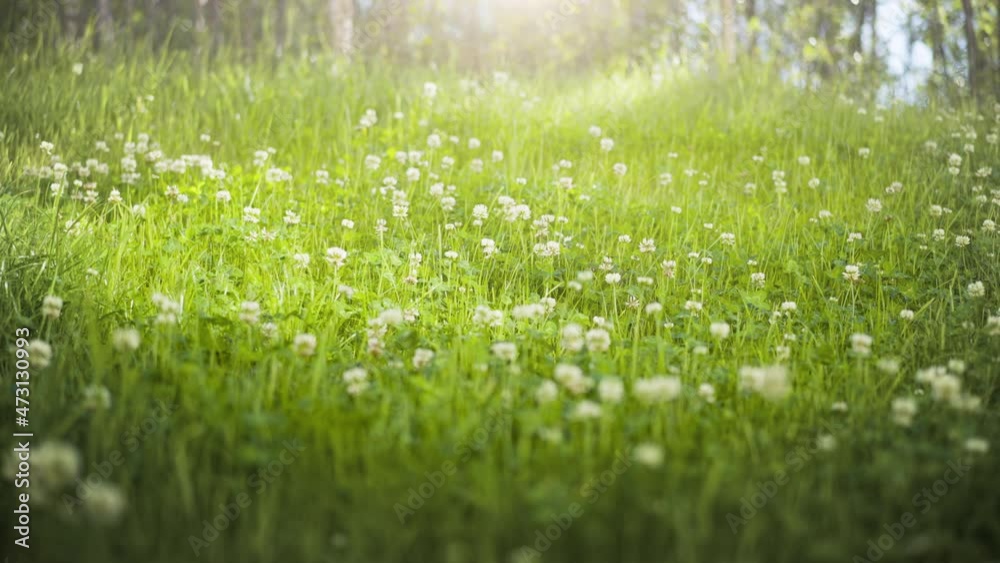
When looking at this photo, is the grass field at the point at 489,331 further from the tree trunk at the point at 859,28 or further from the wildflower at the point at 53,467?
the tree trunk at the point at 859,28

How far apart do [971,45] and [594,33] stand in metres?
11.2

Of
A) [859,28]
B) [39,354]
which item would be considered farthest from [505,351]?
[859,28]

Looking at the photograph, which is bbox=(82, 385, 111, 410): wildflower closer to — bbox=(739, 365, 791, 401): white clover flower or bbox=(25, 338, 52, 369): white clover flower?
bbox=(25, 338, 52, 369): white clover flower

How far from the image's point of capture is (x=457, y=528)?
1.89 m

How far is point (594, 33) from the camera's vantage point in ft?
63.2

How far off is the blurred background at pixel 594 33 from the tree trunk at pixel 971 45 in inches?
0.7

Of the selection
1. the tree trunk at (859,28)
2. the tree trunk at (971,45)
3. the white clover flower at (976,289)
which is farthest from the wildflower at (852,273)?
the tree trunk at (859,28)

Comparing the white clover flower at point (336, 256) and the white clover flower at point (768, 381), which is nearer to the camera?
the white clover flower at point (768, 381)

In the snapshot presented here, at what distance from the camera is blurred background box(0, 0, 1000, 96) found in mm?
10266

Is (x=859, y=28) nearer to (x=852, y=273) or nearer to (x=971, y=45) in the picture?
(x=971, y=45)

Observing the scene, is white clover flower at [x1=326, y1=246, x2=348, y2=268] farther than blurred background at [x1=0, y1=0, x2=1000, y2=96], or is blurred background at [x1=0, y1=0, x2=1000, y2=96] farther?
blurred background at [x1=0, y1=0, x2=1000, y2=96]

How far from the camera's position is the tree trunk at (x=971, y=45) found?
29.8 feet

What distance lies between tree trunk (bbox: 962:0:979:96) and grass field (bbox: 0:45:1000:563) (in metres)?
2.75

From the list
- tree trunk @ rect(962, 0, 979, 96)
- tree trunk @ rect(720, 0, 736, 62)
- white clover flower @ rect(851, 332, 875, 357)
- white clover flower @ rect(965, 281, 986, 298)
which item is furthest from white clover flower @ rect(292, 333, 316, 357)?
tree trunk @ rect(720, 0, 736, 62)
